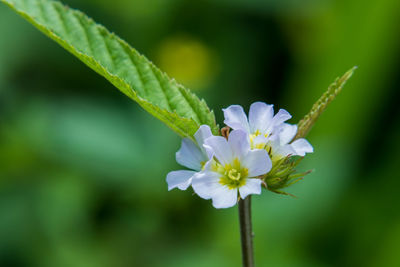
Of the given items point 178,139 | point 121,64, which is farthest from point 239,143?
point 178,139

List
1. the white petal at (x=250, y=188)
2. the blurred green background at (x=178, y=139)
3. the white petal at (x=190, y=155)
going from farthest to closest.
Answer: the blurred green background at (x=178, y=139) → the white petal at (x=190, y=155) → the white petal at (x=250, y=188)

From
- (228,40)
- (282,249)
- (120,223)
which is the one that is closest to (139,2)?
(228,40)

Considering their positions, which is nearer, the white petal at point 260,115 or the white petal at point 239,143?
the white petal at point 239,143

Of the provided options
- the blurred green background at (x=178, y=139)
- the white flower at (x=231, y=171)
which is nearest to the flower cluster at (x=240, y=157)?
the white flower at (x=231, y=171)

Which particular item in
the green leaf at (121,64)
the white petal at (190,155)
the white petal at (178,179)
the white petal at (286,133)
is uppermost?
the green leaf at (121,64)

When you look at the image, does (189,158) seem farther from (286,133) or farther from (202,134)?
(286,133)

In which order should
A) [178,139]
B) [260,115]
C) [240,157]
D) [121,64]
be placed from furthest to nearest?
[178,139], [121,64], [260,115], [240,157]

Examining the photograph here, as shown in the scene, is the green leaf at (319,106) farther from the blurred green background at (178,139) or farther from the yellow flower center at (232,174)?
the blurred green background at (178,139)

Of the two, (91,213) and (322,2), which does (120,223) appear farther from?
(322,2)
